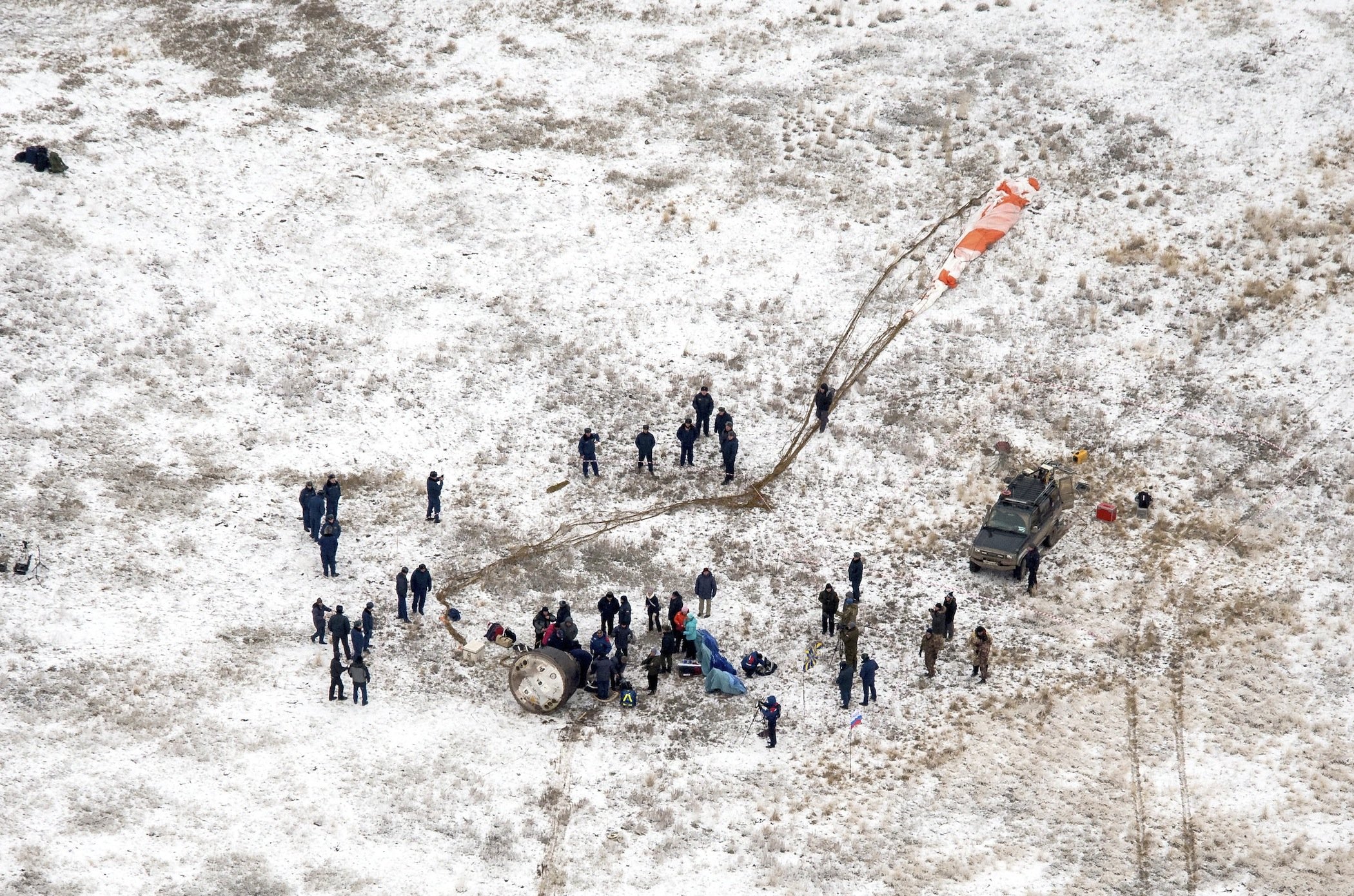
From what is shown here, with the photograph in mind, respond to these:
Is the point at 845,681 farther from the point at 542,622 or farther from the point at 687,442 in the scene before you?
the point at 687,442

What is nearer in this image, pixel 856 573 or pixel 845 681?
pixel 845 681

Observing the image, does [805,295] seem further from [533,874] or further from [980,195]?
[533,874]

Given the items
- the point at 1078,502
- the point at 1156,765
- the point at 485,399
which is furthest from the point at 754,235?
the point at 1156,765

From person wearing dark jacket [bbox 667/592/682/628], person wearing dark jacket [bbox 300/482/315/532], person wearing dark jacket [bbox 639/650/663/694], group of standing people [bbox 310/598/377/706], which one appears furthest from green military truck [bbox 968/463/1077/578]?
person wearing dark jacket [bbox 300/482/315/532]

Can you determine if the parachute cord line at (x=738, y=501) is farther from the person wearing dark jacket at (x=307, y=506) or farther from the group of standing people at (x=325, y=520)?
the person wearing dark jacket at (x=307, y=506)

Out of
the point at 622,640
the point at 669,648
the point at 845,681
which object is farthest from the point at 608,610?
the point at 845,681
